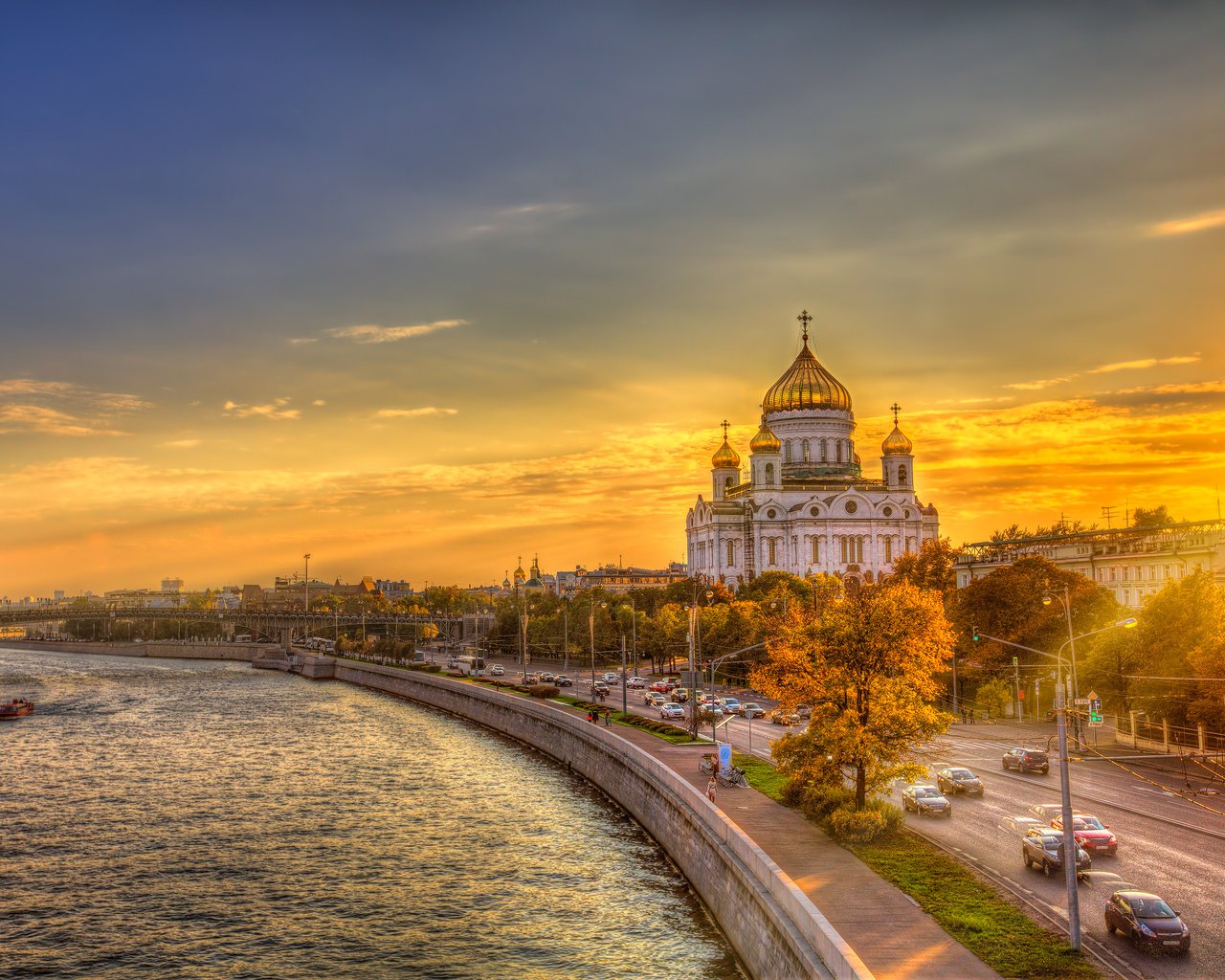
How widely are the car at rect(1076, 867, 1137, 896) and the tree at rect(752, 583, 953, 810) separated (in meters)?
7.99

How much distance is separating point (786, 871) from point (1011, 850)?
7.65m

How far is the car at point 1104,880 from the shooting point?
96.9ft

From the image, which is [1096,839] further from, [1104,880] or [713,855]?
[713,855]

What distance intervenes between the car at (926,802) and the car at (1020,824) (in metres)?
2.32

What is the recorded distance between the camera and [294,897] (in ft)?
131

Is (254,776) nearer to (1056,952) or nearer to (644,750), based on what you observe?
(644,750)

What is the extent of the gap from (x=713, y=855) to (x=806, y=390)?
13336 cm

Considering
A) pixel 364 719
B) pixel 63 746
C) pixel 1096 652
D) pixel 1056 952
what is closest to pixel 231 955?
pixel 1056 952

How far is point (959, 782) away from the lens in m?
43.7

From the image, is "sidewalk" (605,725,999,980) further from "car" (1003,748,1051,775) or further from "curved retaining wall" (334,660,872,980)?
"car" (1003,748,1051,775)

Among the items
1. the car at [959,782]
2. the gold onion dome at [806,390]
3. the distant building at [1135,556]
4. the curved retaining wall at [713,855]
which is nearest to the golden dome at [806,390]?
the gold onion dome at [806,390]

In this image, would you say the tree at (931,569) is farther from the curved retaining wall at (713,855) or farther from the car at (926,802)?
the car at (926,802)

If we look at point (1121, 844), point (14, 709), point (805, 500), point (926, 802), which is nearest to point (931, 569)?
point (805, 500)

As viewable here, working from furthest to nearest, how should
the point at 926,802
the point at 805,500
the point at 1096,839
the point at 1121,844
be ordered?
1. the point at 805,500
2. the point at 926,802
3. the point at 1121,844
4. the point at 1096,839
